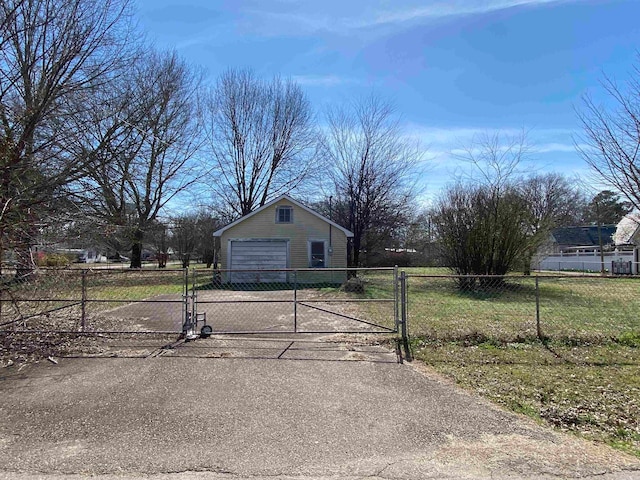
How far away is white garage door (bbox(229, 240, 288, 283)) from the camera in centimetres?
2120

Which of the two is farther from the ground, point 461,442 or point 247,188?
point 247,188

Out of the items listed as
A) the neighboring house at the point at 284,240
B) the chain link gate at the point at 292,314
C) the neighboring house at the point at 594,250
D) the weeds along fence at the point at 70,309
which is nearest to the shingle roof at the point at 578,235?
the neighboring house at the point at 594,250

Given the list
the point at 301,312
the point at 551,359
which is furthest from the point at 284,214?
the point at 551,359

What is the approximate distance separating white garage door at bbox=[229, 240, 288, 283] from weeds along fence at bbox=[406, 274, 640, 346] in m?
9.35

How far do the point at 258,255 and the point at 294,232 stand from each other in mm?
2353

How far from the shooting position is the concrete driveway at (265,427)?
3.02 metres

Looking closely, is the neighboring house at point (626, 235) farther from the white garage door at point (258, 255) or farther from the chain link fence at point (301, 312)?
the white garage door at point (258, 255)

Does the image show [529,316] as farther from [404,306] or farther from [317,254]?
[317,254]

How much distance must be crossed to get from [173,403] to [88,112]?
6.20 m

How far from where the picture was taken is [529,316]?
31.4ft

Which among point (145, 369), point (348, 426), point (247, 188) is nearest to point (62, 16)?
point (145, 369)

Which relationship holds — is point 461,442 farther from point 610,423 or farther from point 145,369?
point 145,369

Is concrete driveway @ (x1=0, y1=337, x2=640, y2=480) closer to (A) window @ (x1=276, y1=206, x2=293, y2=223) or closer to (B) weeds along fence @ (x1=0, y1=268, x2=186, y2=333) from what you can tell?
(B) weeds along fence @ (x1=0, y1=268, x2=186, y2=333)

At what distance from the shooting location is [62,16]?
7195 mm
